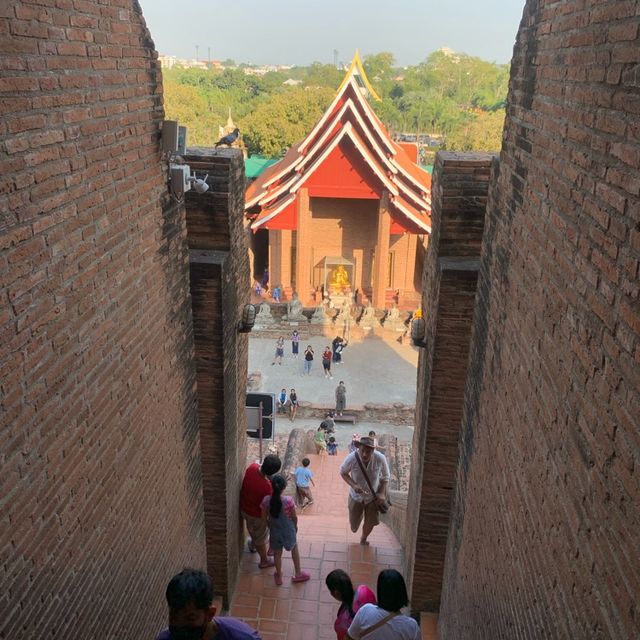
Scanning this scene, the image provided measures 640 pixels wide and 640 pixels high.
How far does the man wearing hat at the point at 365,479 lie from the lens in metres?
6.20

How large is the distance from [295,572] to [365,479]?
1234mm

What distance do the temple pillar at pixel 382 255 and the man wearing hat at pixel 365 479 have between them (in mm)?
13432

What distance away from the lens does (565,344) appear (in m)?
2.67

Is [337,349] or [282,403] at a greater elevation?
[337,349]

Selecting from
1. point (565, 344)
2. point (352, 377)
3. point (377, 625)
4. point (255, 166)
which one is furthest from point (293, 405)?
point (255, 166)

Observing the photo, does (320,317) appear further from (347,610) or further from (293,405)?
(347,610)

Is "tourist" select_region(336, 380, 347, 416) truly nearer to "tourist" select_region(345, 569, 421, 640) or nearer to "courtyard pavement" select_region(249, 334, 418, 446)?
"courtyard pavement" select_region(249, 334, 418, 446)

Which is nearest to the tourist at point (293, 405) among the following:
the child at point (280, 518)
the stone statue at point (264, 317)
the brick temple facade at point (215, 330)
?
the stone statue at point (264, 317)

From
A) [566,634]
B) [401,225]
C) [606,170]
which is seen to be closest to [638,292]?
[606,170]

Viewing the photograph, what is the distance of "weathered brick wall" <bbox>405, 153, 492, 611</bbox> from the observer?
505cm

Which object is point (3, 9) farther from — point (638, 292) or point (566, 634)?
point (566, 634)

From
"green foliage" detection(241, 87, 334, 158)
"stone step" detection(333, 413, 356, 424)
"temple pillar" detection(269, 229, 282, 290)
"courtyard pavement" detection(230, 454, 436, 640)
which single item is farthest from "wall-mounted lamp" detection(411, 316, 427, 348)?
"green foliage" detection(241, 87, 334, 158)

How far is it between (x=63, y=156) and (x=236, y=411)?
12.2 ft

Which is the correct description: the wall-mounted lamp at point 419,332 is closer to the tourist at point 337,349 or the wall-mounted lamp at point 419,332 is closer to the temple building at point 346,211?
the tourist at point 337,349
